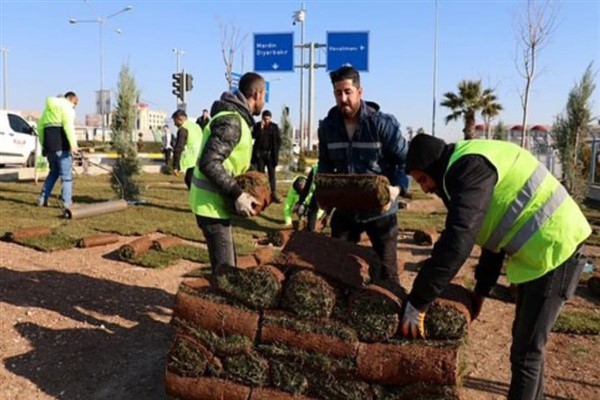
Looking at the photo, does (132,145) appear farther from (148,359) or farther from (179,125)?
(148,359)

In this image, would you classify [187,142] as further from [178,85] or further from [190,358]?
[178,85]

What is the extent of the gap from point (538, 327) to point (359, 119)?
1.77m

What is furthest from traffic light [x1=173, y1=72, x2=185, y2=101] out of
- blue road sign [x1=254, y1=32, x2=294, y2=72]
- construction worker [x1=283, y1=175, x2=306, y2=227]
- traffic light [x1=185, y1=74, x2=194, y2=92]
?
construction worker [x1=283, y1=175, x2=306, y2=227]

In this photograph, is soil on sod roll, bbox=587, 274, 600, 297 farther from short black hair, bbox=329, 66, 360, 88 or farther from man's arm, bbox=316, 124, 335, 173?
short black hair, bbox=329, 66, 360, 88

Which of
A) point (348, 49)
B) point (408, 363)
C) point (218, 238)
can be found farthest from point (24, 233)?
point (348, 49)

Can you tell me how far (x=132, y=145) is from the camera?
39.4ft

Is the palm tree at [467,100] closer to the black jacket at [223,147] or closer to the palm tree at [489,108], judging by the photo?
the palm tree at [489,108]

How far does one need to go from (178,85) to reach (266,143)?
941cm

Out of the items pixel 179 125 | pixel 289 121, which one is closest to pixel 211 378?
pixel 179 125

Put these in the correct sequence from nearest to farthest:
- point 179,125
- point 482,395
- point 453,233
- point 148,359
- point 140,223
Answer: point 453,233 → point 482,395 → point 148,359 → point 140,223 → point 179,125

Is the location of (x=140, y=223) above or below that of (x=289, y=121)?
below

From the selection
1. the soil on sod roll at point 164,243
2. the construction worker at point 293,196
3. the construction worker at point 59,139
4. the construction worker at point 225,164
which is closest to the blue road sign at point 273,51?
the construction worker at point 59,139

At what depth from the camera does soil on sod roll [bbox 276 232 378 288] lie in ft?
10.9

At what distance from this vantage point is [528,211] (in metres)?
2.86
